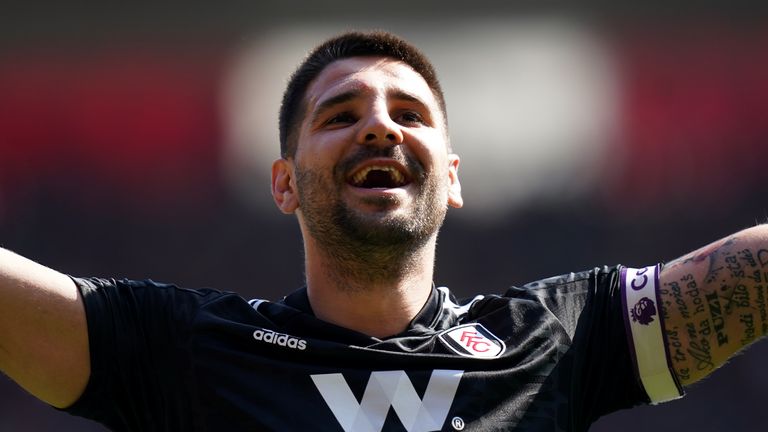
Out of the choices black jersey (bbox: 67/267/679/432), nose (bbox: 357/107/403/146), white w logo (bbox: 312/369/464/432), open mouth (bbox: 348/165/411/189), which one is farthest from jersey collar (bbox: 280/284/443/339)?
nose (bbox: 357/107/403/146)

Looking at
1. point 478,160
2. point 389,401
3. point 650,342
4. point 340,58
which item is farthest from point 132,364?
point 478,160

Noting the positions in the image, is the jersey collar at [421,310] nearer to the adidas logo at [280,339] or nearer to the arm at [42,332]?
the adidas logo at [280,339]

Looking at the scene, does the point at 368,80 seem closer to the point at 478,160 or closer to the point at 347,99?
the point at 347,99

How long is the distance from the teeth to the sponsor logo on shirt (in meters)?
0.46

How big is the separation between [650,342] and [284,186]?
48.2 inches

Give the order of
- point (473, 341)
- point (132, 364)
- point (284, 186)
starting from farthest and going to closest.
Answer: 1. point (284, 186)
2. point (473, 341)
3. point (132, 364)

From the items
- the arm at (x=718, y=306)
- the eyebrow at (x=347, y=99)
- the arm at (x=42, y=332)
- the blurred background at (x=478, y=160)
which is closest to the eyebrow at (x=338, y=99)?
the eyebrow at (x=347, y=99)

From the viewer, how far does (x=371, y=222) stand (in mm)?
2787

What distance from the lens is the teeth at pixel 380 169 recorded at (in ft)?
9.43

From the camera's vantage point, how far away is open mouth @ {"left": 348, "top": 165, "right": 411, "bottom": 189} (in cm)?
288

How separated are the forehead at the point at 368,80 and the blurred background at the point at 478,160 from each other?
4918 millimetres

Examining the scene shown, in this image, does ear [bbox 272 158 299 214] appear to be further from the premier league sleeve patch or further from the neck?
the premier league sleeve patch

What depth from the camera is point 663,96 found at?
8.23 metres

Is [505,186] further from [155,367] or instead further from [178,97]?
[155,367]
